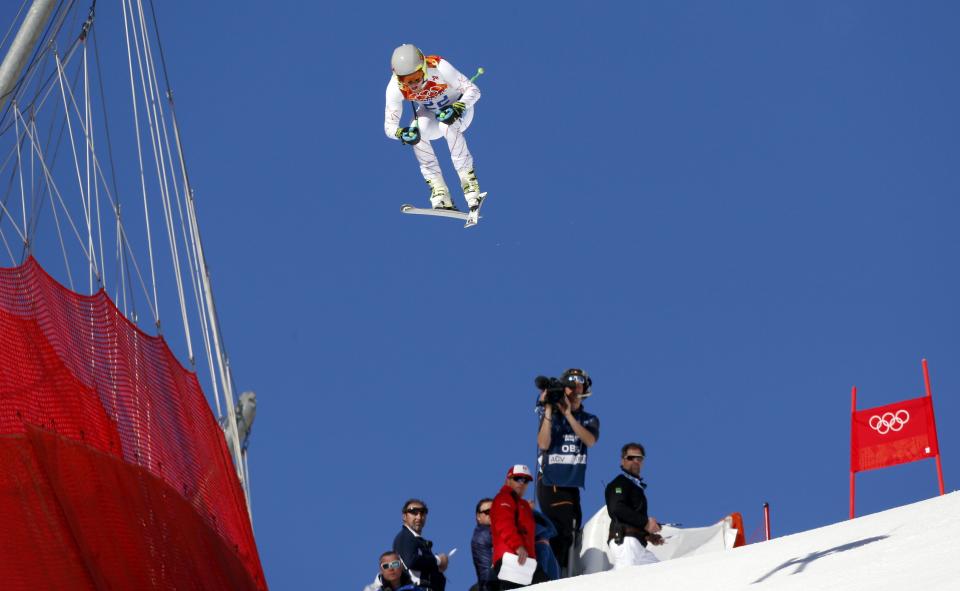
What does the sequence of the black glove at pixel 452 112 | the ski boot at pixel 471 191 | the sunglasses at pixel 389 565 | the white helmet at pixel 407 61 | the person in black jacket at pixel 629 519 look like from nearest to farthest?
the sunglasses at pixel 389 565
the person in black jacket at pixel 629 519
the white helmet at pixel 407 61
the black glove at pixel 452 112
the ski boot at pixel 471 191

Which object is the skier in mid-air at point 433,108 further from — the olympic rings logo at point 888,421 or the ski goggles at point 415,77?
the olympic rings logo at point 888,421

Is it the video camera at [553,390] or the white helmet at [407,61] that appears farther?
the white helmet at [407,61]

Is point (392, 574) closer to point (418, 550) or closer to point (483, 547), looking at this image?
point (418, 550)

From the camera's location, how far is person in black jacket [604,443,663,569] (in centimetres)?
1138

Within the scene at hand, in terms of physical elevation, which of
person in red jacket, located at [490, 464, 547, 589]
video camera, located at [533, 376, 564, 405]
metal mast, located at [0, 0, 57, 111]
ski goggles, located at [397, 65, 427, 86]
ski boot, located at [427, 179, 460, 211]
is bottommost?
person in red jacket, located at [490, 464, 547, 589]

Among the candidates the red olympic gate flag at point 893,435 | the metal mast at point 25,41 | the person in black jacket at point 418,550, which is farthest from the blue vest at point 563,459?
the metal mast at point 25,41

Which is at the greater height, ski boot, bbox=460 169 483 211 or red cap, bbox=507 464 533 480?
ski boot, bbox=460 169 483 211

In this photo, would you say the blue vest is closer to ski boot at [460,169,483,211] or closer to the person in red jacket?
the person in red jacket

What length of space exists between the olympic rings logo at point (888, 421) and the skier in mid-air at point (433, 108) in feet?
12.7

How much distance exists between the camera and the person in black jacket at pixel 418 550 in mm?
10891

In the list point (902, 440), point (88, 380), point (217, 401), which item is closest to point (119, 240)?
point (217, 401)

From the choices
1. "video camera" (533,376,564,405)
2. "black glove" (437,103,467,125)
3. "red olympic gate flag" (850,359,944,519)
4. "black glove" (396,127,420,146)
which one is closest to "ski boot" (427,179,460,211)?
"black glove" (396,127,420,146)

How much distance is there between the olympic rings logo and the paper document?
4376 millimetres

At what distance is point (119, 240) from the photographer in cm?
1203
